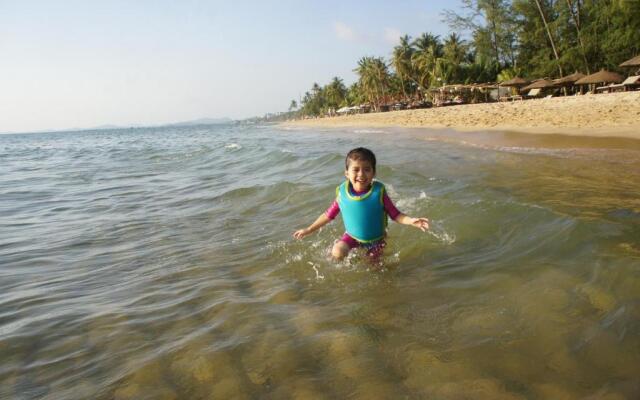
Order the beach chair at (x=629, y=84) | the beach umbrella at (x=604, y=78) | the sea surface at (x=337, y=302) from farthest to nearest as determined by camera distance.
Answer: the beach umbrella at (x=604, y=78)
the beach chair at (x=629, y=84)
the sea surface at (x=337, y=302)

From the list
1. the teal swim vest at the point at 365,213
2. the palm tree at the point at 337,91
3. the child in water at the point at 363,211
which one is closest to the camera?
the child in water at the point at 363,211

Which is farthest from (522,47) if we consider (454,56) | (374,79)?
(374,79)

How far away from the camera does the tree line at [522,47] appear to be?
34656 mm

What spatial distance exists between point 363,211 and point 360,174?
1.40ft

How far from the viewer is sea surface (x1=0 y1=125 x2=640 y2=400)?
247 centimetres

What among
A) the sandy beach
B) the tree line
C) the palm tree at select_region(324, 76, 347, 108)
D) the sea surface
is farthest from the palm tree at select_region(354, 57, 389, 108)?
the sea surface

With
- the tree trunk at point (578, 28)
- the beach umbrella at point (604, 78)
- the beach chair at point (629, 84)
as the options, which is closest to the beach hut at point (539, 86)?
the beach umbrella at point (604, 78)

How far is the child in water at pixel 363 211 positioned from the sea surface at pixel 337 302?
201 millimetres

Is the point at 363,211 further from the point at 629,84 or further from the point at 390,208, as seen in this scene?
the point at 629,84

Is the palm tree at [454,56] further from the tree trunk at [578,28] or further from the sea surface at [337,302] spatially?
the sea surface at [337,302]

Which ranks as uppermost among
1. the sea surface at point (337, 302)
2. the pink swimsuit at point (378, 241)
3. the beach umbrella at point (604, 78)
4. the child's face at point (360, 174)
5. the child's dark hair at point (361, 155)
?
the beach umbrella at point (604, 78)

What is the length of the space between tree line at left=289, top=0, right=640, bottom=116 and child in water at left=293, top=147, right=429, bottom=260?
3744cm

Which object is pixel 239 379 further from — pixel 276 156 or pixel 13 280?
pixel 276 156

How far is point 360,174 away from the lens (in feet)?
13.9
